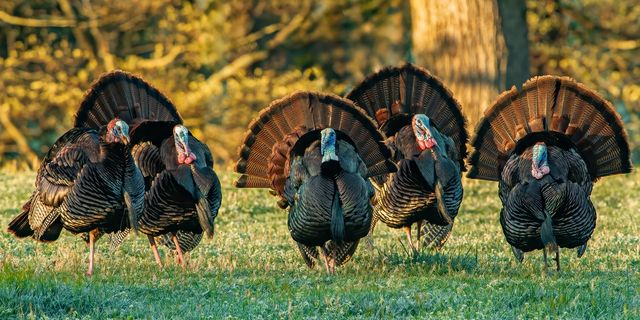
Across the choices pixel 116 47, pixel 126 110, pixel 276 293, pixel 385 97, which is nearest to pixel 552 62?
pixel 116 47

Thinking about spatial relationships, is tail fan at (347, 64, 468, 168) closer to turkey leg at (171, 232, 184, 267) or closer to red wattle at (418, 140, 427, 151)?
red wattle at (418, 140, 427, 151)

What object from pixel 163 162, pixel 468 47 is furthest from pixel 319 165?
pixel 468 47

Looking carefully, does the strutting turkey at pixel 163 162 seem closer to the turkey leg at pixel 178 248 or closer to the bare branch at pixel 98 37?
the turkey leg at pixel 178 248

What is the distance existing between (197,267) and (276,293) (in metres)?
1.49

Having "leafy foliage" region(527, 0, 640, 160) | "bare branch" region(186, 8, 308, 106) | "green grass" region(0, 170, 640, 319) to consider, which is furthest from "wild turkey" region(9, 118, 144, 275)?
"leafy foliage" region(527, 0, 640, 160)

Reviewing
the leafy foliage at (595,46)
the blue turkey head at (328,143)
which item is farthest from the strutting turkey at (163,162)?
the leafy foliage at (595,46)

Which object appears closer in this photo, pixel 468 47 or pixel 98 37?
pixel 468 47

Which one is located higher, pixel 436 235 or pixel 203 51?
pixel 203 51

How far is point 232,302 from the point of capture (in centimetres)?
692

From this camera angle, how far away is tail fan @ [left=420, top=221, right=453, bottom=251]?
32.7 feet

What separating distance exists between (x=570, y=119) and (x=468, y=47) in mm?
7645

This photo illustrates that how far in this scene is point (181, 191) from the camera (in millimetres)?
8477

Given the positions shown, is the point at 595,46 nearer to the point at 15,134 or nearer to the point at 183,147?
the point at 15,134

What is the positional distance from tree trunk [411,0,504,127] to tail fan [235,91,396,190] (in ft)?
24.7
